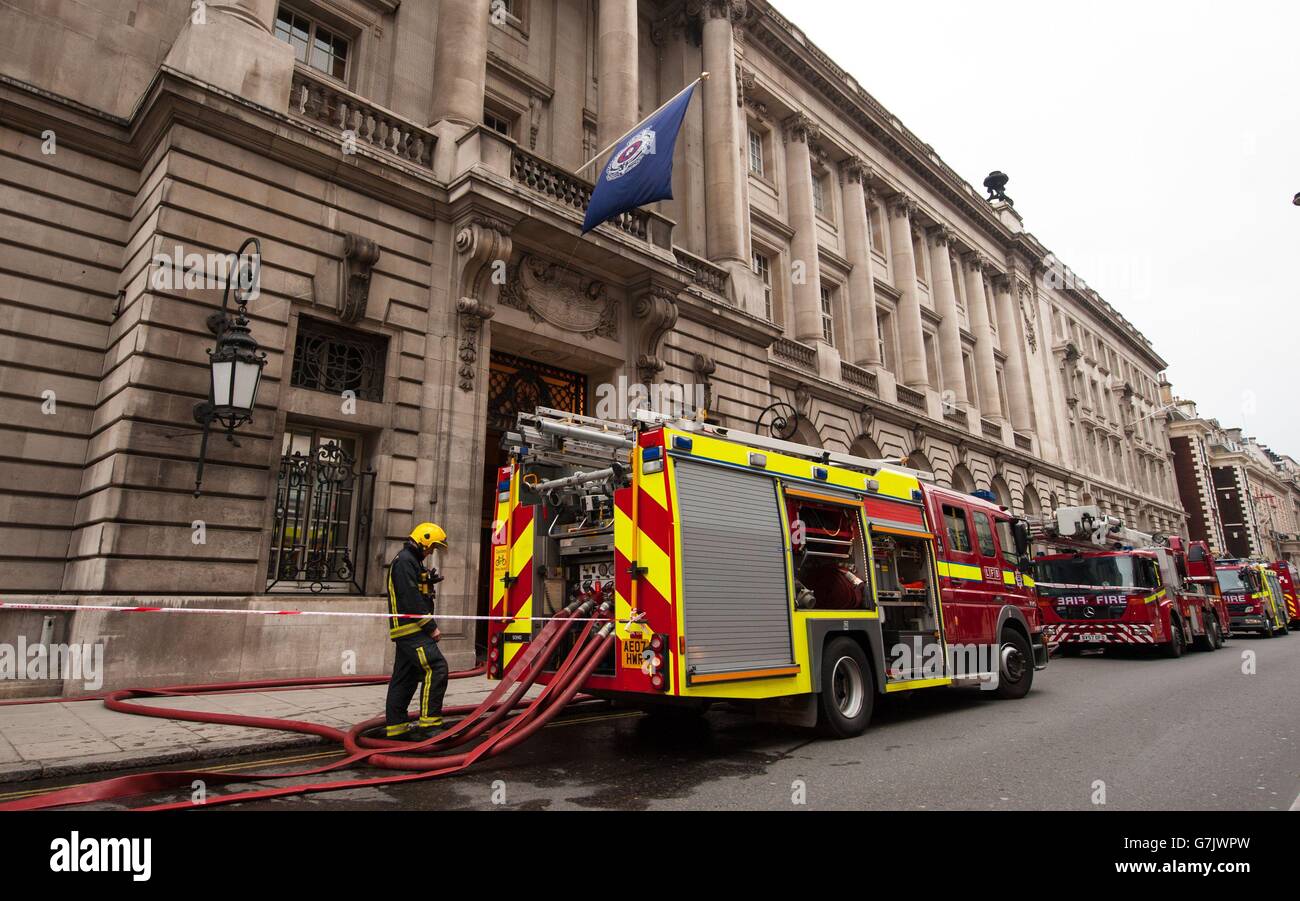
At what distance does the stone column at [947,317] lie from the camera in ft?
102

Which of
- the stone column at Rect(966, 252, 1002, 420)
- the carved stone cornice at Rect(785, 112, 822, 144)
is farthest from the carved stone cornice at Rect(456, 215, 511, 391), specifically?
the stone column at Rect(966, 252, 1002, 420)

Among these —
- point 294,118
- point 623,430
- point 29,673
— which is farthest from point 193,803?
point 294,118

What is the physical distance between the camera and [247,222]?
1042cm

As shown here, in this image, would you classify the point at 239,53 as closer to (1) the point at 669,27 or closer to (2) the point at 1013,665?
(1) the point at 669,27

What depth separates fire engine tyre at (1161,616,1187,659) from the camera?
1646cm

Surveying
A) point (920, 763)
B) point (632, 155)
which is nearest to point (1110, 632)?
point (920, 763)

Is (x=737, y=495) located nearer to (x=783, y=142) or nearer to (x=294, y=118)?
(x=294, y=118)

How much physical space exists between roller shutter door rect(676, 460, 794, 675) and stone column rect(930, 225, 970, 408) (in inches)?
1051

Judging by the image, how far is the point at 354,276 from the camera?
1122 centimetres

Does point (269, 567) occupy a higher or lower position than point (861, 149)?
lower

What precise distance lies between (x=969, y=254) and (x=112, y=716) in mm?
37408

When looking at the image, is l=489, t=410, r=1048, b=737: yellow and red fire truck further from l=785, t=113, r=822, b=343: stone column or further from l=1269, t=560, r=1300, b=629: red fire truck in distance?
l=1269, t=560, r=1300, b=629: red fire truck in distance

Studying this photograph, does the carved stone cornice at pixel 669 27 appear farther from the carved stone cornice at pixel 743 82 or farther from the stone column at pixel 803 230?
the stone column at pixel 803 230

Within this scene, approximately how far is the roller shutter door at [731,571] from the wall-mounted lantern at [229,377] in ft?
20.4
